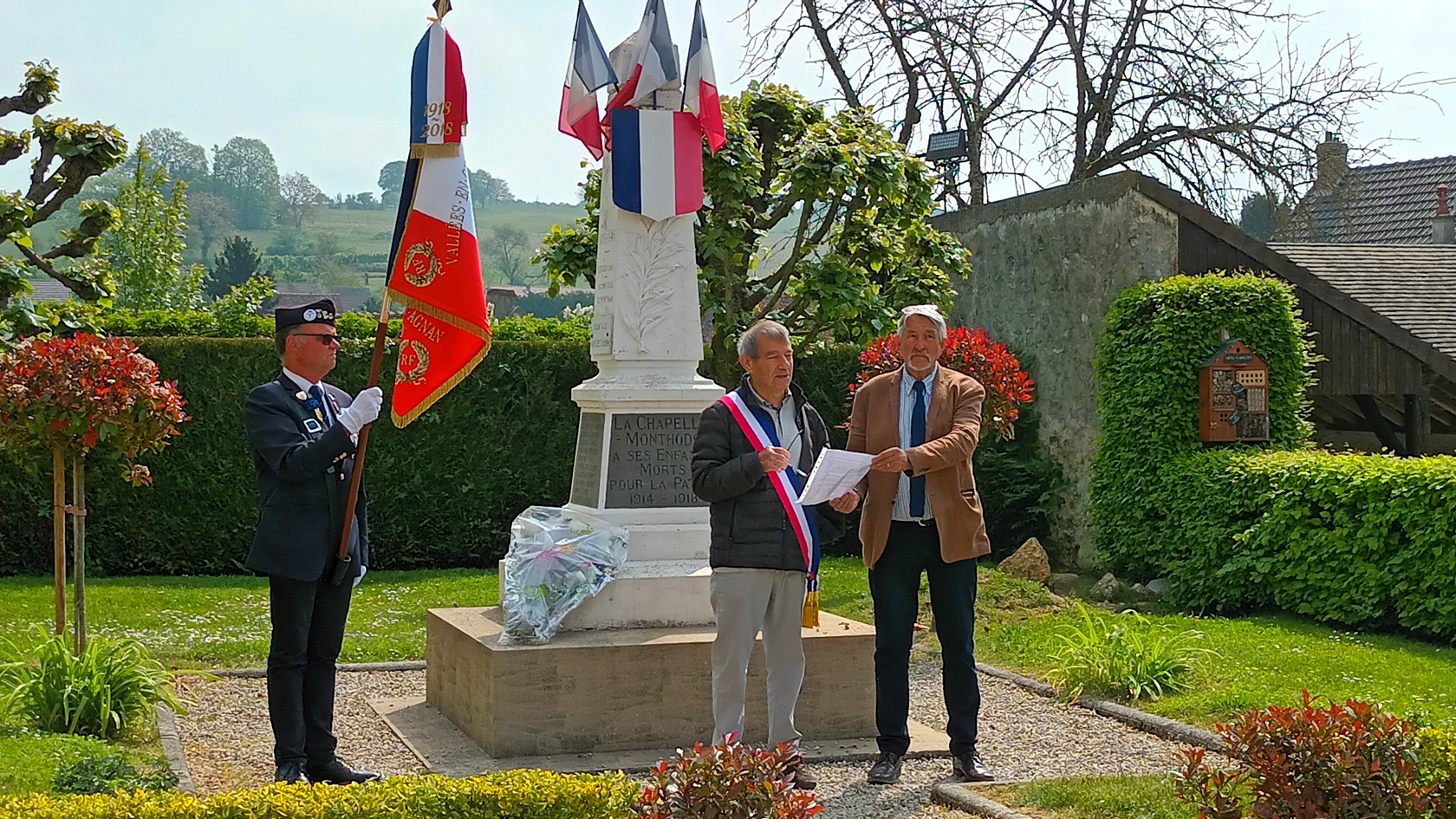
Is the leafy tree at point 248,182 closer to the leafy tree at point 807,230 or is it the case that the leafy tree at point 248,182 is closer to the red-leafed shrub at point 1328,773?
the leafy tree at point 807,230

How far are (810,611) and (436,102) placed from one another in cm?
265

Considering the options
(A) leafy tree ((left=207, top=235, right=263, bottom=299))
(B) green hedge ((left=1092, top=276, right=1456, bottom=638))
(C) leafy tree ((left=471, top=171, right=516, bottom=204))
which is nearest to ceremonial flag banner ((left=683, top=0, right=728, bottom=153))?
(B) green hedge ((left=1092, top=276, right=1456, bottom=638))

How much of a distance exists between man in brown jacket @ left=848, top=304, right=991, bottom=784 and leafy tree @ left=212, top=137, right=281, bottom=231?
98.2 meters

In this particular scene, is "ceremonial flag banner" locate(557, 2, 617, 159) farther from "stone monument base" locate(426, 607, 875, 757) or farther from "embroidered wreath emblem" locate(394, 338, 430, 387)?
"stone monument base" locate(426, 607, 875, 757)

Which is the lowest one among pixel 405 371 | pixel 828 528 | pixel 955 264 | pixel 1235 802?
pixel 1235 802

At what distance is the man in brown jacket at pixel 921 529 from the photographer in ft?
18.7

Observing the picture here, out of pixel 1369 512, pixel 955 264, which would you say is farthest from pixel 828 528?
pixel 955 264

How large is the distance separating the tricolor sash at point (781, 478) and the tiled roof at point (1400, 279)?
9.78 meters

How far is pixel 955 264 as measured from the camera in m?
12.1

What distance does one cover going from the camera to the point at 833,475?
534 cm

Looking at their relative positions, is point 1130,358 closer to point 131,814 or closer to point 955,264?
point 955,264

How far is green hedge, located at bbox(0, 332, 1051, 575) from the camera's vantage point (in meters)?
12.5

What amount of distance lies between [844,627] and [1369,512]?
4915mm

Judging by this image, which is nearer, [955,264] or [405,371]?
[405,371]
